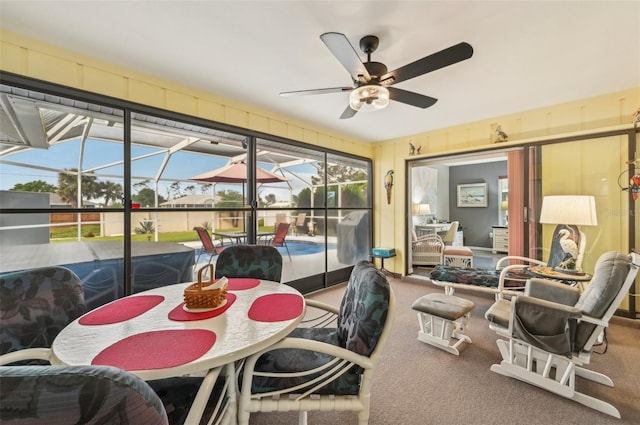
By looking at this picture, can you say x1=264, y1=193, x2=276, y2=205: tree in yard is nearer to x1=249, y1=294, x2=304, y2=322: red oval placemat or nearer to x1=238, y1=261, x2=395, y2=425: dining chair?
x1=249, y1=294, x2=304, y2=322: red oval placemat

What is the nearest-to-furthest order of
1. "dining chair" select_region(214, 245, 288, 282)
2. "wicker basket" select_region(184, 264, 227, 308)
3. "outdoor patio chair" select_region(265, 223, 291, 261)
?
"wicker basket" select_region(184, 264, 227, 308)
"dining chair" select_region(214, 245, 288, 282)
"outdoor patio chair" select_region(265, 223, 291, 261)

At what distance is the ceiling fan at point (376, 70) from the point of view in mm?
1694

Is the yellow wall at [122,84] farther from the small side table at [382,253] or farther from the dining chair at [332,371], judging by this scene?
the dining chair at [332,371]

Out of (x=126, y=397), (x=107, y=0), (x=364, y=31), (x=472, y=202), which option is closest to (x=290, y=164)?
(x=364, y=31)

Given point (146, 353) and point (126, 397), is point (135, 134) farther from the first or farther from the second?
point (126, 397)

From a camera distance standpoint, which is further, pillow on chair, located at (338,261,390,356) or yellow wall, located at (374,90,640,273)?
yellow wall, located at (374,90,640,273)

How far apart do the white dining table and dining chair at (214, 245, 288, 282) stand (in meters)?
0.57

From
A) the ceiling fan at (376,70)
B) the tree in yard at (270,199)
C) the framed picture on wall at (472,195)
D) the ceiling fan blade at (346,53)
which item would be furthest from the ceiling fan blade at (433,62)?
the framed picture on wall at (472,195)

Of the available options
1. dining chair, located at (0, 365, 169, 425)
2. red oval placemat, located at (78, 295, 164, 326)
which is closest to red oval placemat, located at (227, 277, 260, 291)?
red oval placemat, located at (78, 295, 164, 326)

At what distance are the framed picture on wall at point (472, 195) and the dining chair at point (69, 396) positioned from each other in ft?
27.6

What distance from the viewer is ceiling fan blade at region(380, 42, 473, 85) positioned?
166 centimetres

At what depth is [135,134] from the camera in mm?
2561

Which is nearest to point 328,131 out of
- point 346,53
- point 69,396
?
point 346,53

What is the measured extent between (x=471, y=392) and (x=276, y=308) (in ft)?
Result: 5.26
